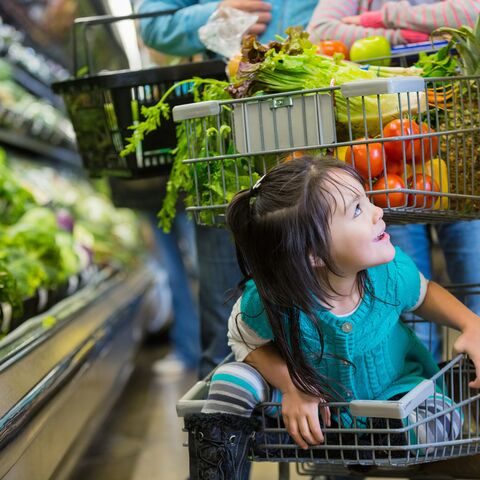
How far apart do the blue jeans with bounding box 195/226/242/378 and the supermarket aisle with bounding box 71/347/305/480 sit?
598mm

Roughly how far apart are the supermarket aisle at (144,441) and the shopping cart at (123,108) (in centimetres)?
120

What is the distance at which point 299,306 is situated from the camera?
5.19 feet

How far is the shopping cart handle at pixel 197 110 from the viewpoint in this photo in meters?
1.61

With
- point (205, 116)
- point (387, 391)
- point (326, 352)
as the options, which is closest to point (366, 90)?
point (205, 116)

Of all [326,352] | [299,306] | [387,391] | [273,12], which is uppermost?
[273,12]

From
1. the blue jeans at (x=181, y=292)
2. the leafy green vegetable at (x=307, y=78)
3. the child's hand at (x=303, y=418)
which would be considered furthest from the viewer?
the blue jeans at (x=181, y=292)

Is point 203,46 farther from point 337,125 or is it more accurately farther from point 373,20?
point 337,125

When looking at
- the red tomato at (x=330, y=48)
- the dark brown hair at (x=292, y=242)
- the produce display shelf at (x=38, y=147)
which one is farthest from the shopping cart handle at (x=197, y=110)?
the produce display shelf at (x=38, y=147)

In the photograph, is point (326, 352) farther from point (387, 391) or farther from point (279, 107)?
point (279, 107)

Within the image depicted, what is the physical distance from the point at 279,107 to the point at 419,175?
0.29 meters

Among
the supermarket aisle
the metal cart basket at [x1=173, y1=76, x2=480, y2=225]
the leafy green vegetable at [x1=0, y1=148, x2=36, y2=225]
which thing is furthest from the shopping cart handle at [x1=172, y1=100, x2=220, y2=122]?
the leafy green vegetable at [x1=0, y1=148, x2=36, y2=225]

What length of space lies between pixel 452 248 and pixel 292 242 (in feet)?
2.78

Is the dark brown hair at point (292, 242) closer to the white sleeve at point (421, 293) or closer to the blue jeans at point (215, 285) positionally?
the white sleeve at point (421, 293)

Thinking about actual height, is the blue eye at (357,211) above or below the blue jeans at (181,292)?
above
